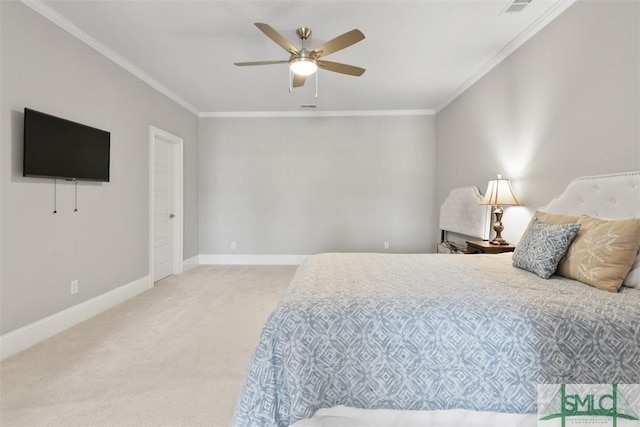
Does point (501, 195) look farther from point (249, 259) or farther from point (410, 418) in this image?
point (249, 259)

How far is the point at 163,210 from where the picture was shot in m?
4.50

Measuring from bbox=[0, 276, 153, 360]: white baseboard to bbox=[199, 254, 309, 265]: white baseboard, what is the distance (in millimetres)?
1776

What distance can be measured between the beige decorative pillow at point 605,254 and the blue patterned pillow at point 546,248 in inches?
2.1

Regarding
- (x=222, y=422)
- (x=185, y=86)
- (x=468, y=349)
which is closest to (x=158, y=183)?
(x=185, y=86)

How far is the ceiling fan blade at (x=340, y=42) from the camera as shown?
2201 mm

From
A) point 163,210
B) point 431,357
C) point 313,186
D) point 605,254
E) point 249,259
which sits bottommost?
point 249,259

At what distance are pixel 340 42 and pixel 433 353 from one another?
215cm

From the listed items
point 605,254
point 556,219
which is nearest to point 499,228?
point 556,219

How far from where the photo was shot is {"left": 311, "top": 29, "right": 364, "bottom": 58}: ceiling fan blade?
86.7 inches


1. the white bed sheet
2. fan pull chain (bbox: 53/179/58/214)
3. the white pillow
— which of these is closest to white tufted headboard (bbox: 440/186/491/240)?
the white pillow

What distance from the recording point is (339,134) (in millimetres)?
5402

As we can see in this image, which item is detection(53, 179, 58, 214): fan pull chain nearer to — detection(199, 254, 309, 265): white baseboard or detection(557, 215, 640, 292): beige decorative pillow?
detection(199, 254, 309, 265): white baseboard

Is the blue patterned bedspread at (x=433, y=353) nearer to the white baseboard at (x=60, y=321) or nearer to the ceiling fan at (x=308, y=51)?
the ceiling fan at (x=308, y=51)

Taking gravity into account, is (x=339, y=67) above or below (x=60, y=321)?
above
